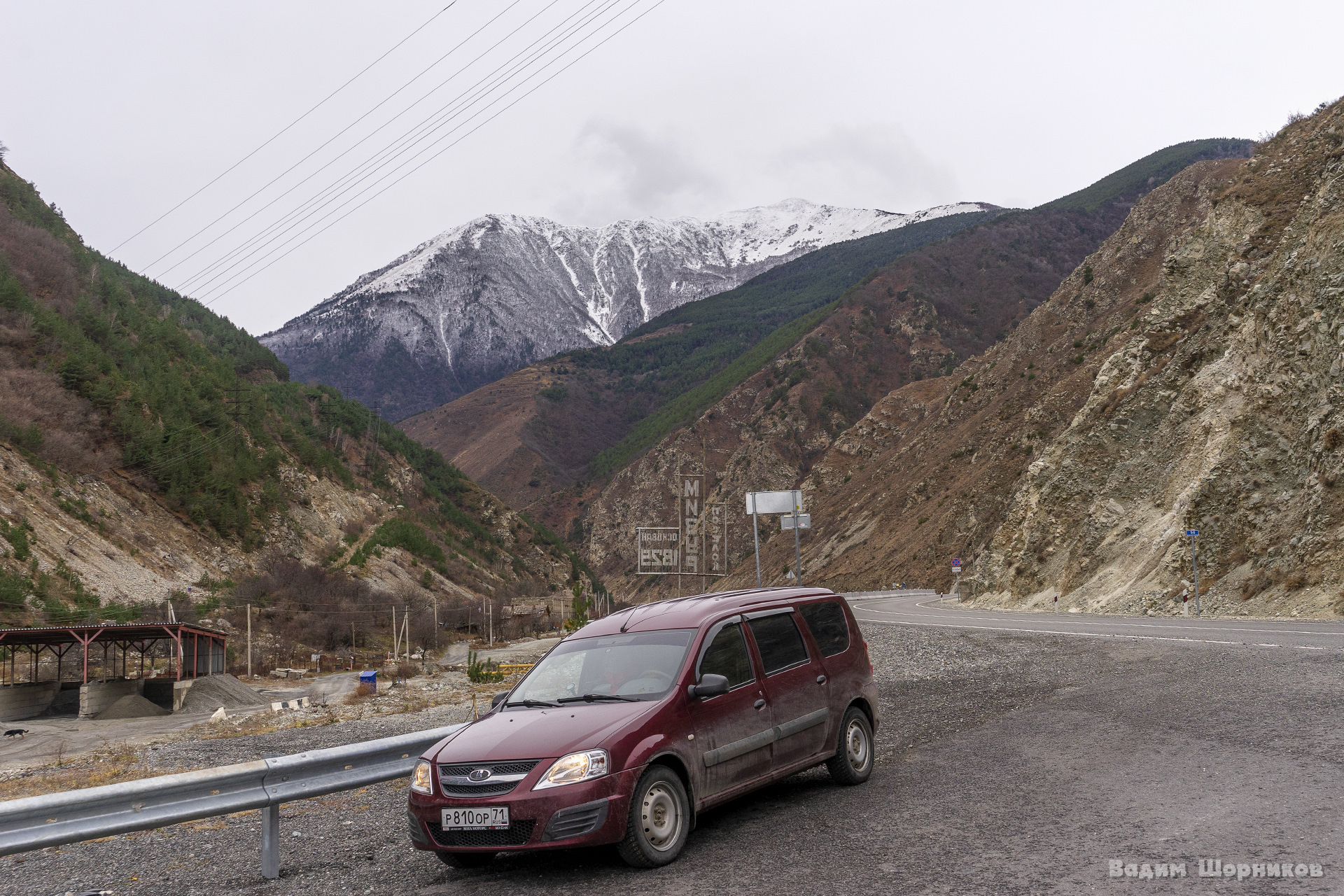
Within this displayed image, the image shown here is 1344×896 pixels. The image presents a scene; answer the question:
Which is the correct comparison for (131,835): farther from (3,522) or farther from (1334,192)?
(3,522)

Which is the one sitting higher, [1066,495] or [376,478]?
[376,478]

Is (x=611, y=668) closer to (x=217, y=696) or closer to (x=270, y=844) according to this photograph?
(x=270, y=844)

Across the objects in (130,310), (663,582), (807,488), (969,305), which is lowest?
(663,582)

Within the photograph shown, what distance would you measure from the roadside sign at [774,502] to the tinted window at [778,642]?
18288 mm

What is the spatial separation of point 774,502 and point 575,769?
21520mm

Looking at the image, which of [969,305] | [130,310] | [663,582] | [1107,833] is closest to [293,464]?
[130,310]

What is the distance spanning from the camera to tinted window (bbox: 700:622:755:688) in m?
7.41

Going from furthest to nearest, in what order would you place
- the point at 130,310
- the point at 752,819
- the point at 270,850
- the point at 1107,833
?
the point at 130,310 → the point at 752,819 → the point at 270,850 → the point at 1107,833

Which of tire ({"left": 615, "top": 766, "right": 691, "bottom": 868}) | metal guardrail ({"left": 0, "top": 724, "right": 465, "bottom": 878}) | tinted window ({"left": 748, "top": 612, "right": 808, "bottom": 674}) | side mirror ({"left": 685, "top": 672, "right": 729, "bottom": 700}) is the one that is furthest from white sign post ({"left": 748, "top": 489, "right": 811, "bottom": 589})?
tire ({"left": 615, "top": 766, "right": 691, "bottom": 868})

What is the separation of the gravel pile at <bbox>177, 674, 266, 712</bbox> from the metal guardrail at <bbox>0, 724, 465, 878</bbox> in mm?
27206

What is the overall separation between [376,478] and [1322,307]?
260 feet

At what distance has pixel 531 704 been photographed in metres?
7.41

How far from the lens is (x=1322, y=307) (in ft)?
93.8

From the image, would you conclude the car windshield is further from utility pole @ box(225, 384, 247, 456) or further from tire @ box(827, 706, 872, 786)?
utility pole @ box(225, 384, 247, 456)
